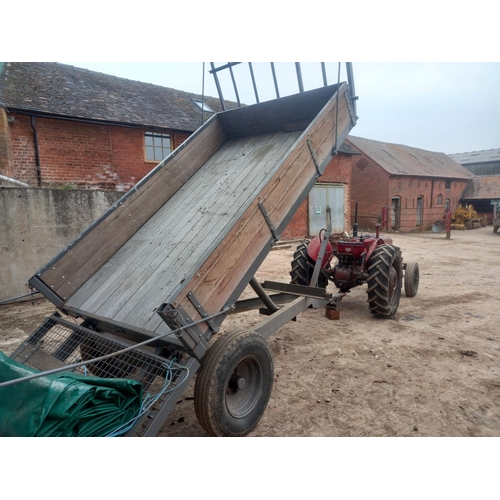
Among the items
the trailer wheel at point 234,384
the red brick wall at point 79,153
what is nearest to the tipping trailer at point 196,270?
the trailer wheel at point 234,384

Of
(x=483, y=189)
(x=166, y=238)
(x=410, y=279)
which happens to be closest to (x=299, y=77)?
(x=166, y=238)

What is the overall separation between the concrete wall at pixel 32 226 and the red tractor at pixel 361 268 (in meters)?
5.01

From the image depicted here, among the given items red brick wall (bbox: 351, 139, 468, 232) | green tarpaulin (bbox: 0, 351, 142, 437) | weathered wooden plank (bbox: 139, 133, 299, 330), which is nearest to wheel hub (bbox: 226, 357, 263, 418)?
weathered wooden plank (bbox: 139, 133, 299, 330)

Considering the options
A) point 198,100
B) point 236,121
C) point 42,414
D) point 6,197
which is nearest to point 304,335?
point 236,121

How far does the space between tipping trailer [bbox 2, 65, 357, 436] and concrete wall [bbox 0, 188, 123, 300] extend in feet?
14.8

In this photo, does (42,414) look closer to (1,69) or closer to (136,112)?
(136,112)

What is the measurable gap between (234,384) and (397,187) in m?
24.6

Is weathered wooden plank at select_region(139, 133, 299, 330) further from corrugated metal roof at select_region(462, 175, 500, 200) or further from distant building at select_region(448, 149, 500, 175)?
distant building at select_region(448, 149, 500, 175)

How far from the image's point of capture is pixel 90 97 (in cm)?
1255

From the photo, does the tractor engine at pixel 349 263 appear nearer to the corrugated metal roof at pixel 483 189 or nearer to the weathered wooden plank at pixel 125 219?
the weathered wooden plank at pixel 125 219

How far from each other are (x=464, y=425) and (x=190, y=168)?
12.9 feet

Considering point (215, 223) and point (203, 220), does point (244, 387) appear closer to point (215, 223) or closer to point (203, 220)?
point (215, 223)

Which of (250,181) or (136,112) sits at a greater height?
(136,112)

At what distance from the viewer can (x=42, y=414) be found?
6.34ft
